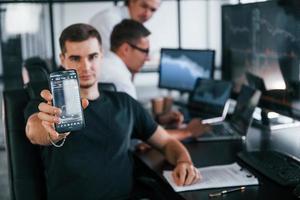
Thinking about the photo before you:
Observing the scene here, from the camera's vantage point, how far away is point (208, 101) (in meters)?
2.55

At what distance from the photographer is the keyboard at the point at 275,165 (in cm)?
144

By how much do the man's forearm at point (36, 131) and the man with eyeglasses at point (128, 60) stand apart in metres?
0.65

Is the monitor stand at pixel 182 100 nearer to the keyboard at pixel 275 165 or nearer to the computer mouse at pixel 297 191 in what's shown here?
the keyboard at pixel 275 165

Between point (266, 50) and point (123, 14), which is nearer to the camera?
point (266, 50)

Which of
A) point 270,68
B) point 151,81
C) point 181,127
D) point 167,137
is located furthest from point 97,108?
point 151,81

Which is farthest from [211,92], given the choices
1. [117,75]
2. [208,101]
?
[117,75]

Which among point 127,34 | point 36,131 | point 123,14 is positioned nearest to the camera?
point 36,131

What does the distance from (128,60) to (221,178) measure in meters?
0.94

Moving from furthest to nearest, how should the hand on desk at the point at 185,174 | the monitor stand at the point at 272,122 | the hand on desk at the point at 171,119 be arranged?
the hand on desk at the point at 171,119 < the monitor stand at the point at 272,122 < the hand on desk at the point at 185,174

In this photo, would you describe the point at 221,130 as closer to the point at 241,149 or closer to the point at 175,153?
the point at 241,149

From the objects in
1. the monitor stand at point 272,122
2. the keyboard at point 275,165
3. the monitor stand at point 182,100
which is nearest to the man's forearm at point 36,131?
the keyboard at point 275,165

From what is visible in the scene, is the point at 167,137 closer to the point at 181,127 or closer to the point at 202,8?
the point at 181,127

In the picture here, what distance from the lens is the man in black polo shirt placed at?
4.98 feet

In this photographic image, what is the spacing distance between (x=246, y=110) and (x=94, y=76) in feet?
2.62
